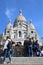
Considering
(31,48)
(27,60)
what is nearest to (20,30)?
(31,48)

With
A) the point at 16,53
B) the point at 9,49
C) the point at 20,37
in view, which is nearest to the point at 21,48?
the point at 16,53

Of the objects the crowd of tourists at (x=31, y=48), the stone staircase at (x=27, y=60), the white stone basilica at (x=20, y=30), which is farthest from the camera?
the white stone basilica at (x=20, y=30)

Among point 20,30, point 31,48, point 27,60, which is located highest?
point 20,30

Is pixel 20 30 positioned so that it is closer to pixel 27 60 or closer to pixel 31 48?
pixel 31 48

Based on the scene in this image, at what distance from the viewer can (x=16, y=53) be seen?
19.9 metres

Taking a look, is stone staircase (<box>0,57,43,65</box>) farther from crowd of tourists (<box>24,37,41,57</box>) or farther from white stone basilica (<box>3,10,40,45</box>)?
white stone basilica (<box>3,10,40,45</box>)

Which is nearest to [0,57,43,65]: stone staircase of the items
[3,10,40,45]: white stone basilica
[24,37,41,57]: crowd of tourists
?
[24,37,41,57]: crowd of tourists

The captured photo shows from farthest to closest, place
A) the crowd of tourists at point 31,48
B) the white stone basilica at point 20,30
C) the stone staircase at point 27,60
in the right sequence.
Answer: the white stone basilica at point 20,30, the crowd of tourists at point 31,48, the stone staircase at point 27,60

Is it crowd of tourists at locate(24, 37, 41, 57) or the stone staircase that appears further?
crowd of tourists at locate(24, 37, 41, 57)

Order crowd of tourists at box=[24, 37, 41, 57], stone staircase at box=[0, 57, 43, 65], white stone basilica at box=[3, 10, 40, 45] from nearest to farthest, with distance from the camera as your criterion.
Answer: stone staircase at box=[0, 57, 43, 65] < crowd of tourists at box=[24, 37, 41, 57] < white stone basilica at box=[3, 10, 40, 45]

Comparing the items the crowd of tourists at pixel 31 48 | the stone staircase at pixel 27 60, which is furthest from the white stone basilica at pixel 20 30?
the stone staircase at pixel 27 60

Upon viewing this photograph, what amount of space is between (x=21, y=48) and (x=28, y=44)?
3.61 feet

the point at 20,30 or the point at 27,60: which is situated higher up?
the point at 20,30

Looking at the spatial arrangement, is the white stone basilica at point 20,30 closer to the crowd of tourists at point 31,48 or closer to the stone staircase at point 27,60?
the crowd of tourists at point 31,48
